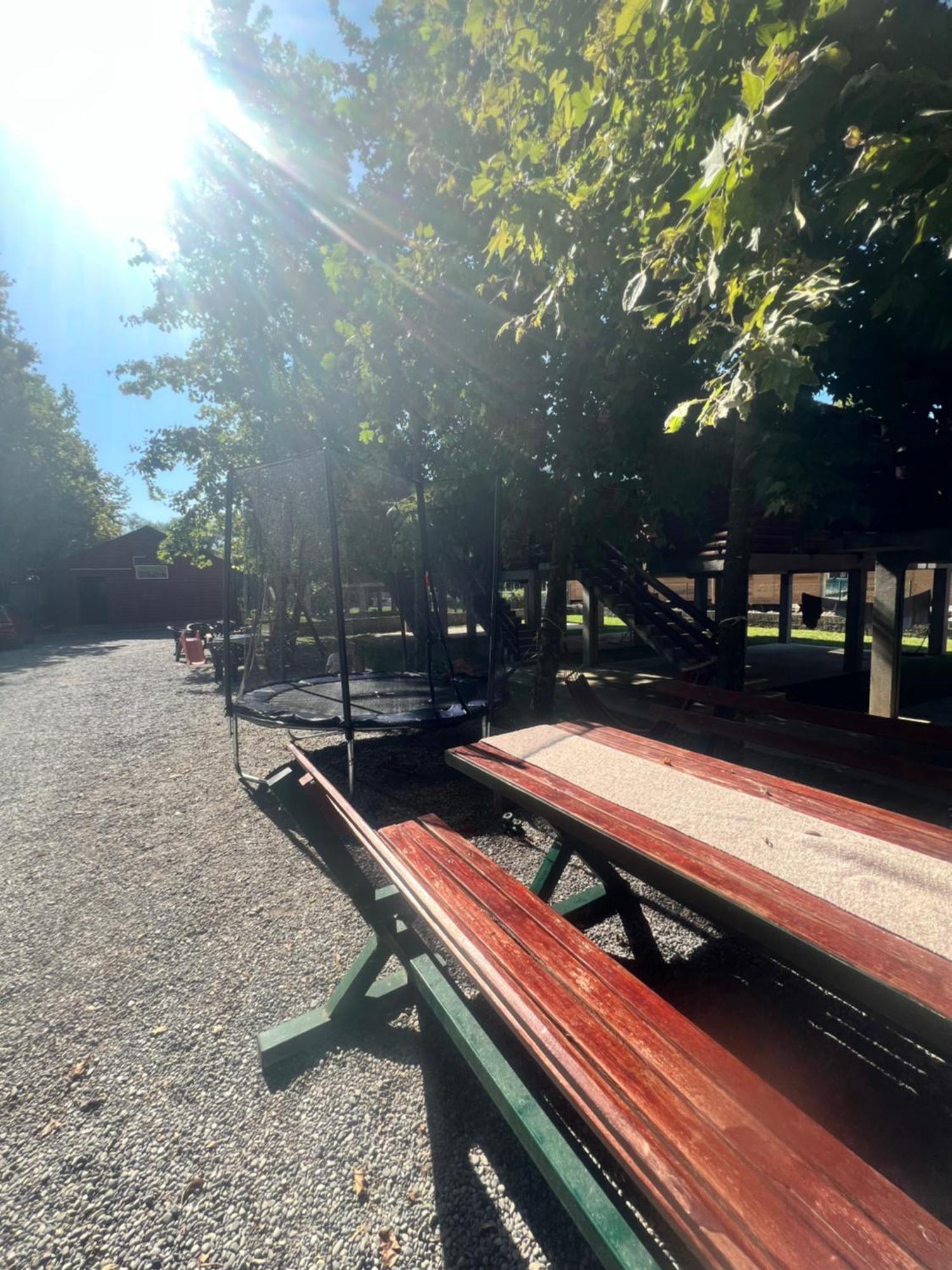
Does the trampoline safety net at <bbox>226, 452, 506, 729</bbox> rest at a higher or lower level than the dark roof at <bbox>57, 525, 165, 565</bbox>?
lower

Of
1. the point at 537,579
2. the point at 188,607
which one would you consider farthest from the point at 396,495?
the point at 188,607

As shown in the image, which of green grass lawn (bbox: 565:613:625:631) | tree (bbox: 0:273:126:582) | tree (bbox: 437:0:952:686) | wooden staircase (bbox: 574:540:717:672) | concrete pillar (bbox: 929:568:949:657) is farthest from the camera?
tree (bbox: 0:273:126:582)

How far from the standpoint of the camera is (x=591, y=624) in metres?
10.6

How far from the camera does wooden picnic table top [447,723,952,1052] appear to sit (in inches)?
45.9

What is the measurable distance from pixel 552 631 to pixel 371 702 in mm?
2214

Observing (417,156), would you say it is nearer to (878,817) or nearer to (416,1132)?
(878,817)

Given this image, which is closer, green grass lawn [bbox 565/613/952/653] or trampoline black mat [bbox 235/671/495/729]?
trampoline black mat [bbox 235/671/495/729]

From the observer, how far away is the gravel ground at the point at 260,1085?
157cm

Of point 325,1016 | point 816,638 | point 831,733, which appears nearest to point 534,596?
point 831,733

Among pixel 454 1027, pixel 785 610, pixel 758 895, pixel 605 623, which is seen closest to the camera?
pixel 758 895

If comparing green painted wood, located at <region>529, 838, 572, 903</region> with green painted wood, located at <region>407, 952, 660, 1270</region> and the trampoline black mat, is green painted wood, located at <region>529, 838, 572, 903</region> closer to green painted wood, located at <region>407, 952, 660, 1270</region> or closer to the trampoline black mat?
green painted wood, located at <region>407, 952, 660, 1270</region>

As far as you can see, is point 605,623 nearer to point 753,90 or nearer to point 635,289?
point 635,289

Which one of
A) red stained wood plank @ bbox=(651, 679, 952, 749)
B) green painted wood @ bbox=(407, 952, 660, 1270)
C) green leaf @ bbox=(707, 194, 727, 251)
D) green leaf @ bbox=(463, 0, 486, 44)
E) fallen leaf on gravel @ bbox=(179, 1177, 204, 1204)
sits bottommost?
fallen leaf on gravel @ bbox=(179, 1177, 204, 1204)

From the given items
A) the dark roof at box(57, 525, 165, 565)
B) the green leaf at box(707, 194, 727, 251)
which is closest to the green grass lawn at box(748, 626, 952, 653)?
the green leaf at box(707, 194, 727, 251)
